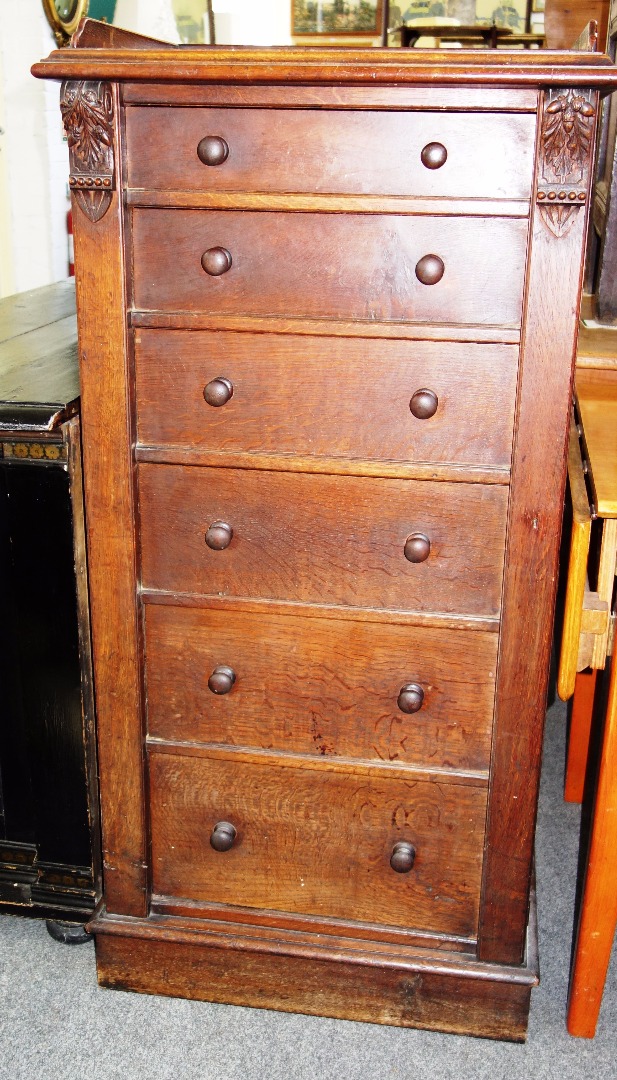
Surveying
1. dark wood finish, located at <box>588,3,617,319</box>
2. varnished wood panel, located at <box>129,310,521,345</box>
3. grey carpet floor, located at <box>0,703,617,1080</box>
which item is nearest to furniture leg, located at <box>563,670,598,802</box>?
grey carpet floor, located at <box>0,703,617,1080</box>

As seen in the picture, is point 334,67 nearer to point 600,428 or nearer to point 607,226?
point 600,428

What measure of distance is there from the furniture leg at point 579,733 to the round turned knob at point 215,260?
1361mm

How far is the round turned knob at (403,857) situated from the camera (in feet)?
5.58

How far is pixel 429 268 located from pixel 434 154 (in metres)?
0.15

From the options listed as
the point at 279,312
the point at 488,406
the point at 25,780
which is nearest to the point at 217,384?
the point at 279,312

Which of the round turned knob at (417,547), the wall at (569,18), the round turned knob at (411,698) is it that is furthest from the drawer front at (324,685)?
the wall at (569,18)

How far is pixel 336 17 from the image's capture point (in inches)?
297

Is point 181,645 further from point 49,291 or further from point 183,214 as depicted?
point 49,291

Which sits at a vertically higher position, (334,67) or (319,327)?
(334,67)

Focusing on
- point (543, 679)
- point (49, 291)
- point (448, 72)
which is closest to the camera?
point (448, 72)

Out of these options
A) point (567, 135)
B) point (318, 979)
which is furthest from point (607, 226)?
point (318, 979)

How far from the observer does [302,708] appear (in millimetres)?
1680

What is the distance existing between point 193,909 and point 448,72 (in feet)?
4.71

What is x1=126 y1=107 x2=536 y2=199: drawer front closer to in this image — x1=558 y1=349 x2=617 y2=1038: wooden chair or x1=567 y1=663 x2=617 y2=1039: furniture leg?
x1=558 y1=349 x2=617 y2=1038: wooden chair
